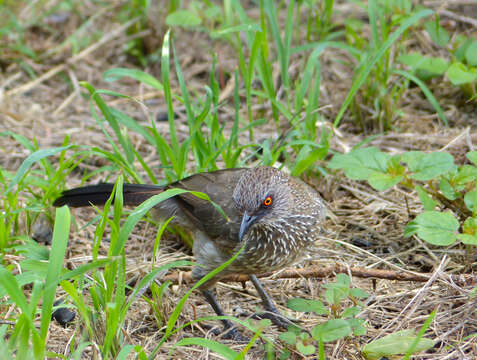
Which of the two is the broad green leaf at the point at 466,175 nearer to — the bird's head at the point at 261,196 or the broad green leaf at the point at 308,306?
the bird's head at the point at 261,196

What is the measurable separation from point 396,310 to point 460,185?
2.98 ft

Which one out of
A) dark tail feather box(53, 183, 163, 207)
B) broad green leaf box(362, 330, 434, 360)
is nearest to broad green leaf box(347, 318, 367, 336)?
broad green leaf box(362, 330, 434, 360)

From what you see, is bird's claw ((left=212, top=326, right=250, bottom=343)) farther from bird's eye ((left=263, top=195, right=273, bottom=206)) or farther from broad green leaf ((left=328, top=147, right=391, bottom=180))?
broad green leaf ((left=328, top=147, right=391, bottom=180))

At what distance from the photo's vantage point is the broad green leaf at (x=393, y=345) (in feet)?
8.80

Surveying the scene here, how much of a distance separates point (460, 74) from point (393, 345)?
8.32 ft

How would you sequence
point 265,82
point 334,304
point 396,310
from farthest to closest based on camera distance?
point 265,82 < point 396,310 < point 334,304

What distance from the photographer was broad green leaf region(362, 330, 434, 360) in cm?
268

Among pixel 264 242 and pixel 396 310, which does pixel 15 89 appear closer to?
pixel 264 242

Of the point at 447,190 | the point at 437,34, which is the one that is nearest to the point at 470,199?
the point at 447,190

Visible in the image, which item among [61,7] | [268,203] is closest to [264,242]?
[268,203]

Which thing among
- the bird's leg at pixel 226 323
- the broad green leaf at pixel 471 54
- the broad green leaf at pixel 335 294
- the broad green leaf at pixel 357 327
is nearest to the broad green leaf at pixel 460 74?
the broad green leaf at pixel 471 54

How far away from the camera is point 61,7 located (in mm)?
6531

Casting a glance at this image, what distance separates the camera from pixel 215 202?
138 inches

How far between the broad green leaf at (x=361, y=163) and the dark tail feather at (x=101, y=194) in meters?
1.17
